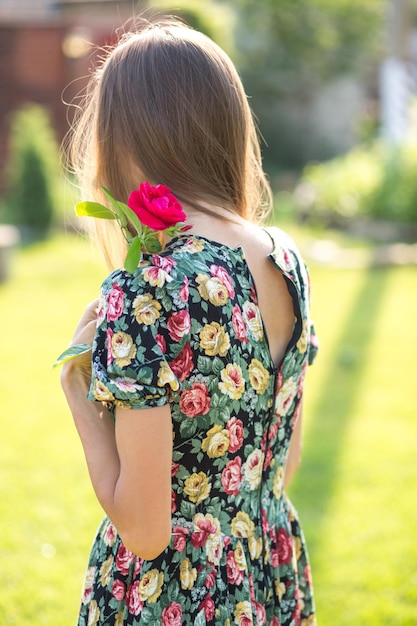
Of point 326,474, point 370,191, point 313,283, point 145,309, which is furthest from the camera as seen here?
point 370,191

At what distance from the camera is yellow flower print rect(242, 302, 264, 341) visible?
1310mm

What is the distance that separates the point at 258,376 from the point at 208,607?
16.2 inches

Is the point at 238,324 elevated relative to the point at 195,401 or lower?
elevated

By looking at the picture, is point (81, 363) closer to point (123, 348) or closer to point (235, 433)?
point (123, 348)

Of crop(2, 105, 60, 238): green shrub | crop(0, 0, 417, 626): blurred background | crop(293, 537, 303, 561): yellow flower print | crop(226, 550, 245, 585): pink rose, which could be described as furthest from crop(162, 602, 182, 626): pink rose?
crop(2, 105, 60, 238): green shrub

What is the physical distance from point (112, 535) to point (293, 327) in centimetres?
50

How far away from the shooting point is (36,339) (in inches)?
236

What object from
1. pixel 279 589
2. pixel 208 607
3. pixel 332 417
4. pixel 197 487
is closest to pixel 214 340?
pixel 197 487

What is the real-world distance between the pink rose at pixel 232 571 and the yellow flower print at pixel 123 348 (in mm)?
446

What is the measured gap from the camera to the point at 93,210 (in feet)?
4.14

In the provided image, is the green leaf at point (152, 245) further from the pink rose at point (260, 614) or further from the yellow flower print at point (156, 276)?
the pink rose at point (260, 614)

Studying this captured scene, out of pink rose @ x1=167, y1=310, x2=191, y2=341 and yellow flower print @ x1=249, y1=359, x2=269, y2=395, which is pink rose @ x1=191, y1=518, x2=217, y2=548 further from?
pink rose @ x1=167, y1=310, x2=191, y2=341

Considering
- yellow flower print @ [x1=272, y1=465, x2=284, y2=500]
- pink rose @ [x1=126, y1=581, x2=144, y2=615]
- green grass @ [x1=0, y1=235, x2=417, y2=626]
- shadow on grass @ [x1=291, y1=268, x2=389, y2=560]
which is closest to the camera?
pink rose @ [x1=126, y1=581, x2=144, y2=615]

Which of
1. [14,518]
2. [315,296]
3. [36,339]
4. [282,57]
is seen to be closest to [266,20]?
[282,57]
